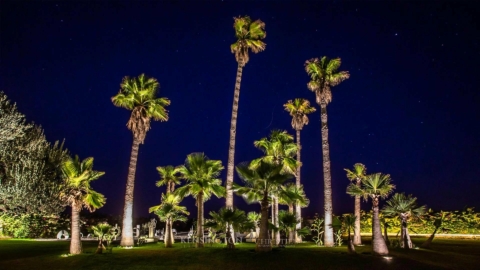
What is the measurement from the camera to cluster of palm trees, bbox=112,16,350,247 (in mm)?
32031

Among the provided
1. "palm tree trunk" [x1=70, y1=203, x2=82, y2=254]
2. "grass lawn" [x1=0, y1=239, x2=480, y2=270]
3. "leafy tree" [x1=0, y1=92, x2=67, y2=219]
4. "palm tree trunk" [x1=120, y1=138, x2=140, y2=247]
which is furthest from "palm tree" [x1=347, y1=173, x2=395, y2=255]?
"leafy tree" [x1=0, y1=92, x2=67, y2=219]

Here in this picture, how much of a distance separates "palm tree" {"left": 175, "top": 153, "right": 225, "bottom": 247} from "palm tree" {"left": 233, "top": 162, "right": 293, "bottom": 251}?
3.84m

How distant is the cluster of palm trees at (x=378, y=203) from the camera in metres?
23.3

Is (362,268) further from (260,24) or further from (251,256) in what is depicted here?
(260,24)

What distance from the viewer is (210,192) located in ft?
103

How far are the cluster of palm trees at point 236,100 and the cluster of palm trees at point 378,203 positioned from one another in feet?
8.91

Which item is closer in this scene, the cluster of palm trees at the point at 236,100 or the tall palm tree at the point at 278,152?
the cluster of palm trees at the point at 236,100

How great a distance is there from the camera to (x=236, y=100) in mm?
36312

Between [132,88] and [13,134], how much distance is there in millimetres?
14039

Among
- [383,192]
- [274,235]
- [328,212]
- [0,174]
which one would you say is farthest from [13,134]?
[383,192]

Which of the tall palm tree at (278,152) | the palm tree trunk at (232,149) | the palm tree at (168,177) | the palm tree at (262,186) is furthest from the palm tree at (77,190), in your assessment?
the tall palm tree at (278,152)

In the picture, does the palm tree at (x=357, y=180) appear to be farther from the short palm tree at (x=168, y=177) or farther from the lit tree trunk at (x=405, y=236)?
the short palm tree at (x=168, y=177)

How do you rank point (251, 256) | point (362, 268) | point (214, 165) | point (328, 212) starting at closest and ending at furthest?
point (362, 268) < point (251, 256) < point (214, 165) < point (328, 212)

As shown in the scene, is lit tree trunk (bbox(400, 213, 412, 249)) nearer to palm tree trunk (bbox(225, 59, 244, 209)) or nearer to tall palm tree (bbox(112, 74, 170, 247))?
palm tree trunk (bbox(225, 59, 244, 209))
